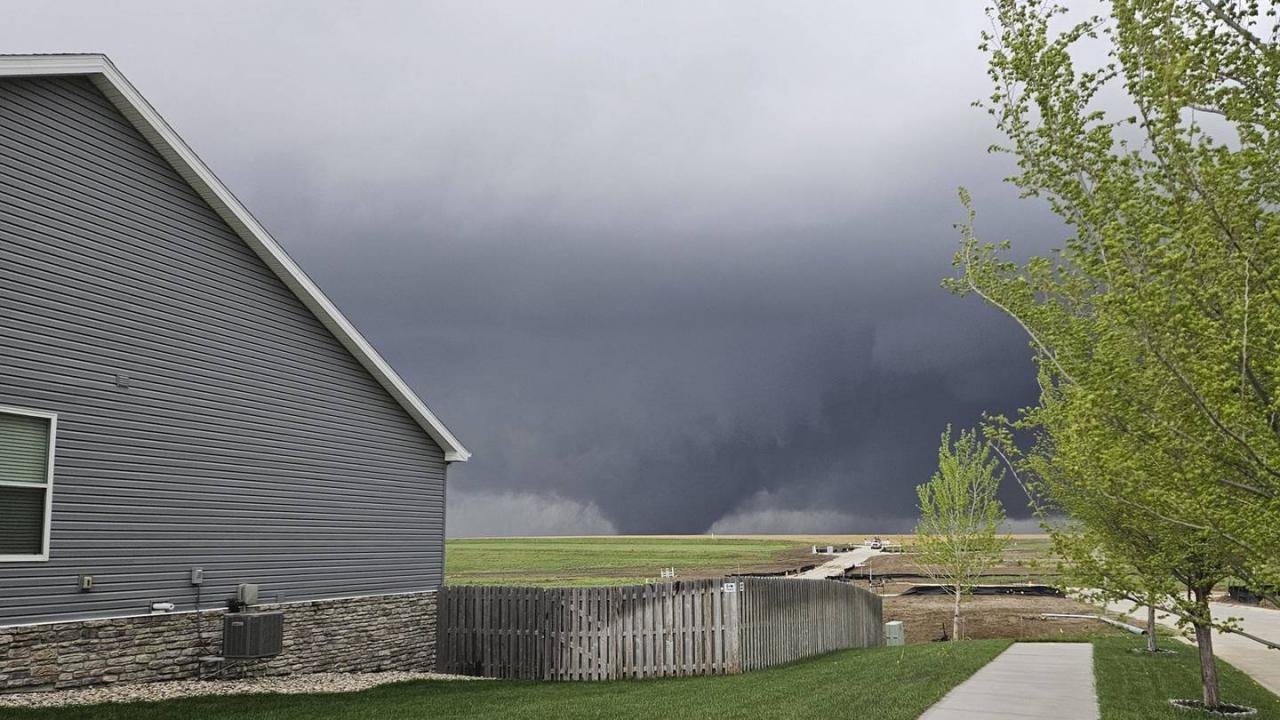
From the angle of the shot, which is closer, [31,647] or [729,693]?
[31,647]

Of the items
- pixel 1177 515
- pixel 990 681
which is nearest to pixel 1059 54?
pixel 1177 515

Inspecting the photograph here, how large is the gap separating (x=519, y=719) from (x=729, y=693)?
341cm

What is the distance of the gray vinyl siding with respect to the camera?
12570mm

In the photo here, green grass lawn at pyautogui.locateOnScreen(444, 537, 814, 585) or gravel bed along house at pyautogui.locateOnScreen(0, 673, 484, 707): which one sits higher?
gravel bed along house at pyautogui.locateOnScreen(0, 673, 484, 707)

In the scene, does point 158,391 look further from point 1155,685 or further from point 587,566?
point 587,566

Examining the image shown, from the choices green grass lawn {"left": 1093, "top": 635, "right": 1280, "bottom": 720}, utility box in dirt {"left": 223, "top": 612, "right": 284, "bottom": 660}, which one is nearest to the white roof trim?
utility box in dirt {"left": 223, "top": 612, "right": 284, "bottom": 660}

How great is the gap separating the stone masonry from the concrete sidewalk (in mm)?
9990

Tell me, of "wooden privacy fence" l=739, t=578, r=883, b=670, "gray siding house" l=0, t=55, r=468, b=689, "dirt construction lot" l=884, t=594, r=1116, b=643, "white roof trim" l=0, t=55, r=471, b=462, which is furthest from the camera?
"dirt construction lot" l=884, t=594, r=1116, b=643

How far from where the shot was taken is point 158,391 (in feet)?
46.7

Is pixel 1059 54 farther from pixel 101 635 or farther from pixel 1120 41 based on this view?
pixel 101 635

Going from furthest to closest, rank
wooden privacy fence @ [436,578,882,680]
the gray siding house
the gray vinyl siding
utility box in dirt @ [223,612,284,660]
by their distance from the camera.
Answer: wooden privacy fence @ [436,578,882,680], utility box in dirt @ [223,612,284,660], the gray vinyl siding, the gray siding house

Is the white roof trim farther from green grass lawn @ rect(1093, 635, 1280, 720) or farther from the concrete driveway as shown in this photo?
the concrete driveway

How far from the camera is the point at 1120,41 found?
7332 millimetres

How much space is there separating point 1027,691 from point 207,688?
11.3 meters
